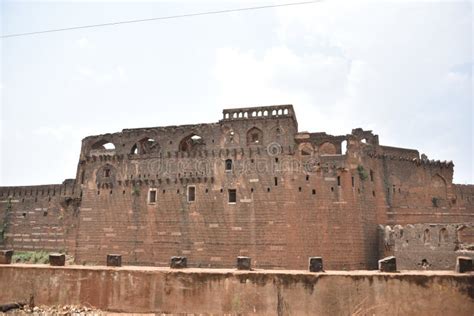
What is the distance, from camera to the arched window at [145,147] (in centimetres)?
2512

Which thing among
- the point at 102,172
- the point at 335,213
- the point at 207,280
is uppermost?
the point at 102,172

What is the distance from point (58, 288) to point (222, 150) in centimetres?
1540

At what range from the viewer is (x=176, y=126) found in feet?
80.2

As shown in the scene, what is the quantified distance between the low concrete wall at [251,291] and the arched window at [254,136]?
15.4 metres

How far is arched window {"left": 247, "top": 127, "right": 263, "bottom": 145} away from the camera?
74.4ft

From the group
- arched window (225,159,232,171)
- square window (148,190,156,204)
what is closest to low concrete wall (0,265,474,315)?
arched window (225,159,232,171)

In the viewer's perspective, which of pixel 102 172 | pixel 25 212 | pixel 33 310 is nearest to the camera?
pixel 33 310

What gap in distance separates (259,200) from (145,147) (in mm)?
9012

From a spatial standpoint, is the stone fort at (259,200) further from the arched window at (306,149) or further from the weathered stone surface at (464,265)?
the weathered stone surface at (464,265)

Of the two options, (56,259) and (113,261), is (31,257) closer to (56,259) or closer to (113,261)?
(56,259)

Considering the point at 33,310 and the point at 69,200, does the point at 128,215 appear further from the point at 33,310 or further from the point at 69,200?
the point at 33,310

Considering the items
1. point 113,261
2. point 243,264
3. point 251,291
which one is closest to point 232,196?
point 113,261

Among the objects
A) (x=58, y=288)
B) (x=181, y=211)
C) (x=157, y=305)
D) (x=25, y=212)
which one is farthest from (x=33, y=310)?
(x=25, y=212)

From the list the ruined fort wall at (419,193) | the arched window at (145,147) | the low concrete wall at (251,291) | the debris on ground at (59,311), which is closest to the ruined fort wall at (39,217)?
the arched window at (145,147)
